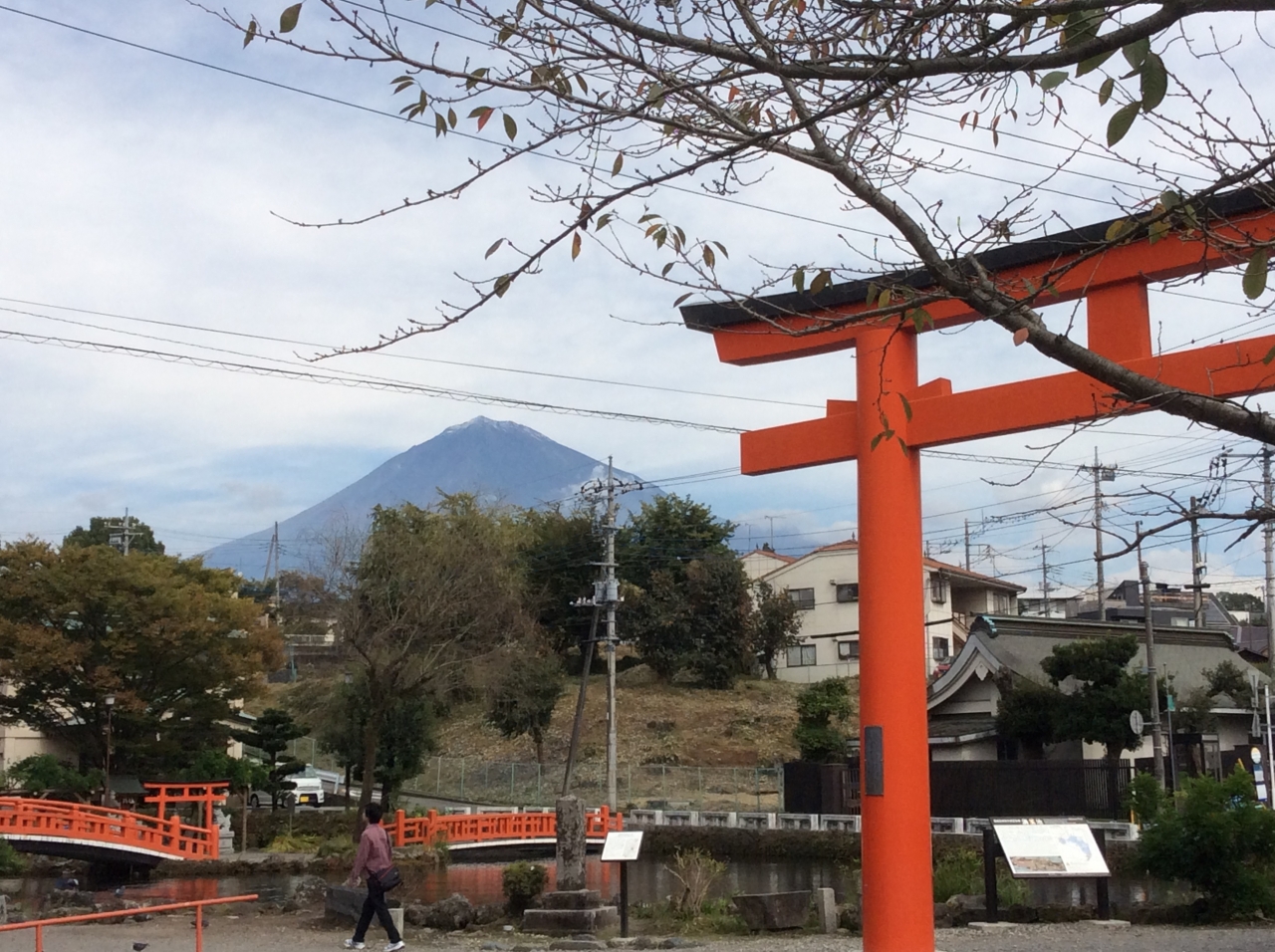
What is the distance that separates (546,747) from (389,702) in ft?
47.9

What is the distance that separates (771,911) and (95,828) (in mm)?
13533

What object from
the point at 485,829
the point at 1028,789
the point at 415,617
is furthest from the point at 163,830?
the point at 1028,789

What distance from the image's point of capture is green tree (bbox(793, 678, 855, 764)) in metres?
29.1

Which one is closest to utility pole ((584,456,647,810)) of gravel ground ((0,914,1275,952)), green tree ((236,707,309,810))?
green tree ((236,707,309,810))

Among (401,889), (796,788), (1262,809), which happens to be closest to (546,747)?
(796,788)

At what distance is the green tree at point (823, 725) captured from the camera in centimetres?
2908

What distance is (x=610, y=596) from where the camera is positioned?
31.0 m

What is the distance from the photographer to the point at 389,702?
27.3 meters

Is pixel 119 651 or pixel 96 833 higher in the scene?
pixel 119 651

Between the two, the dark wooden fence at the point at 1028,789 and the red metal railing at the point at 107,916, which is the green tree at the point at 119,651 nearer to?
the dark wooden fence at the point at 1028,789

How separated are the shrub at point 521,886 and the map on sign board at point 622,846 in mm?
2447

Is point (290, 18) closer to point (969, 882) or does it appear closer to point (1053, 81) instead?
point (1053, 81)

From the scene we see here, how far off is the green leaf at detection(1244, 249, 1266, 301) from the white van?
28976 millimetres

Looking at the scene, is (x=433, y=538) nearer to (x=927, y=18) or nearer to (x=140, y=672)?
(x=140, y=672)
